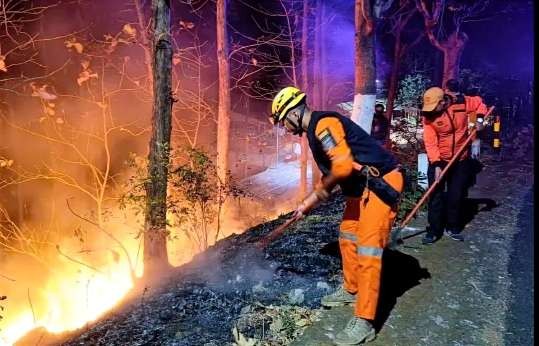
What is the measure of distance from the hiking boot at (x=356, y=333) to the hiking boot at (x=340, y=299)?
613 mm

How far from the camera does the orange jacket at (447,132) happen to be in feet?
19.4

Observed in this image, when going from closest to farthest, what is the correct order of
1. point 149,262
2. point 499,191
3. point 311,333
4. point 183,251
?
point 311,333 < point 149,262 < point 499,191 < point 183,251

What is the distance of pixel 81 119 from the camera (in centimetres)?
1470

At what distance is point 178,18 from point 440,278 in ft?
55.7

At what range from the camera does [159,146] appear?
7.48 m

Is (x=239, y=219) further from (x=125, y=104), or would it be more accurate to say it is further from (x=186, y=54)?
(x=186, y=54)

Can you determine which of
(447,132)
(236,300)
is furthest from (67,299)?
(447,132)

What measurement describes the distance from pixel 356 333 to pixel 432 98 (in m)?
3.34

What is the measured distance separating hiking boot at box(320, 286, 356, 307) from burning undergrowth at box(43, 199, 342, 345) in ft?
0.41

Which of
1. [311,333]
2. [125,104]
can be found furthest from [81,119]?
[311,333]

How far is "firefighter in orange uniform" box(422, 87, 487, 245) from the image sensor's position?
19.4 feet

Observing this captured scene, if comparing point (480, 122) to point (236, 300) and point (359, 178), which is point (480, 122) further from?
point (236, 300)

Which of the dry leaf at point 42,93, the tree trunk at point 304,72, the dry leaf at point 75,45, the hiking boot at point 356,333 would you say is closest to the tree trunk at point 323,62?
the tree trunk at point 304,72

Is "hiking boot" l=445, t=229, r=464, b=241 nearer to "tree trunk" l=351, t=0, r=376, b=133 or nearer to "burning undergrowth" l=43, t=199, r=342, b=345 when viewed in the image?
"burning undergrowth" l=43, t=199, r=342, b=345
